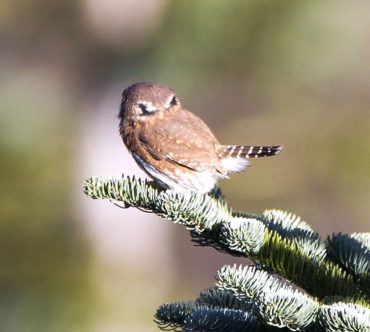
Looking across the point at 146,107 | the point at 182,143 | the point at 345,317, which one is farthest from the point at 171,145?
the point at 345,317

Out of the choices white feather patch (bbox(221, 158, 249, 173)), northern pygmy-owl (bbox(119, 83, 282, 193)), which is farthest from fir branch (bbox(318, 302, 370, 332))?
white feather patch (bbox(221, 158, 249, 173))

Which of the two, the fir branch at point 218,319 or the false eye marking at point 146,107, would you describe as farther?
the false eye marking at point 146,107

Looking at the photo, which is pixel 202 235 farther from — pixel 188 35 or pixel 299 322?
pixel 188 35

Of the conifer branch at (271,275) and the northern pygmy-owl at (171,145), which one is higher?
the northern pygmy-owl at (171,145)

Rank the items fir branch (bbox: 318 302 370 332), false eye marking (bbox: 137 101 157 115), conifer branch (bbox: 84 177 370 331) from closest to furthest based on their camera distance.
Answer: fir branch (bbox: 318 302 370 332)
conifer branch (bbox: 84 177 370 331)
false eye marking (bbox: 137 101 157 115)

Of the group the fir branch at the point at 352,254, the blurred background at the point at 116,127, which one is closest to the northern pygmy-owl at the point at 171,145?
the fir branch at the point at 352,254

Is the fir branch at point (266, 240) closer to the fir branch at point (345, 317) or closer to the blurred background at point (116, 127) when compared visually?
the fir branch at point (345, 317)

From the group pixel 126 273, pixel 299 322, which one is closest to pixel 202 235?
pixel 299 322

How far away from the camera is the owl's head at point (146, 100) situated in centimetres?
349

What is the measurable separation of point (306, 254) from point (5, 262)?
21.2 feet

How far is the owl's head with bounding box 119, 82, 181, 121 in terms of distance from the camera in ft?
11.5

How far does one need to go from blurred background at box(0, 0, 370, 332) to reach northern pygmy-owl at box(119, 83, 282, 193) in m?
4.27

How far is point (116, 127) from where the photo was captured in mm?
8281

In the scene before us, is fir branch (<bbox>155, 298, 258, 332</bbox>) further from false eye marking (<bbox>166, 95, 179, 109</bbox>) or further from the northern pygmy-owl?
false eye marking (<bbox>166, 95, 179, 109</bbox>)
